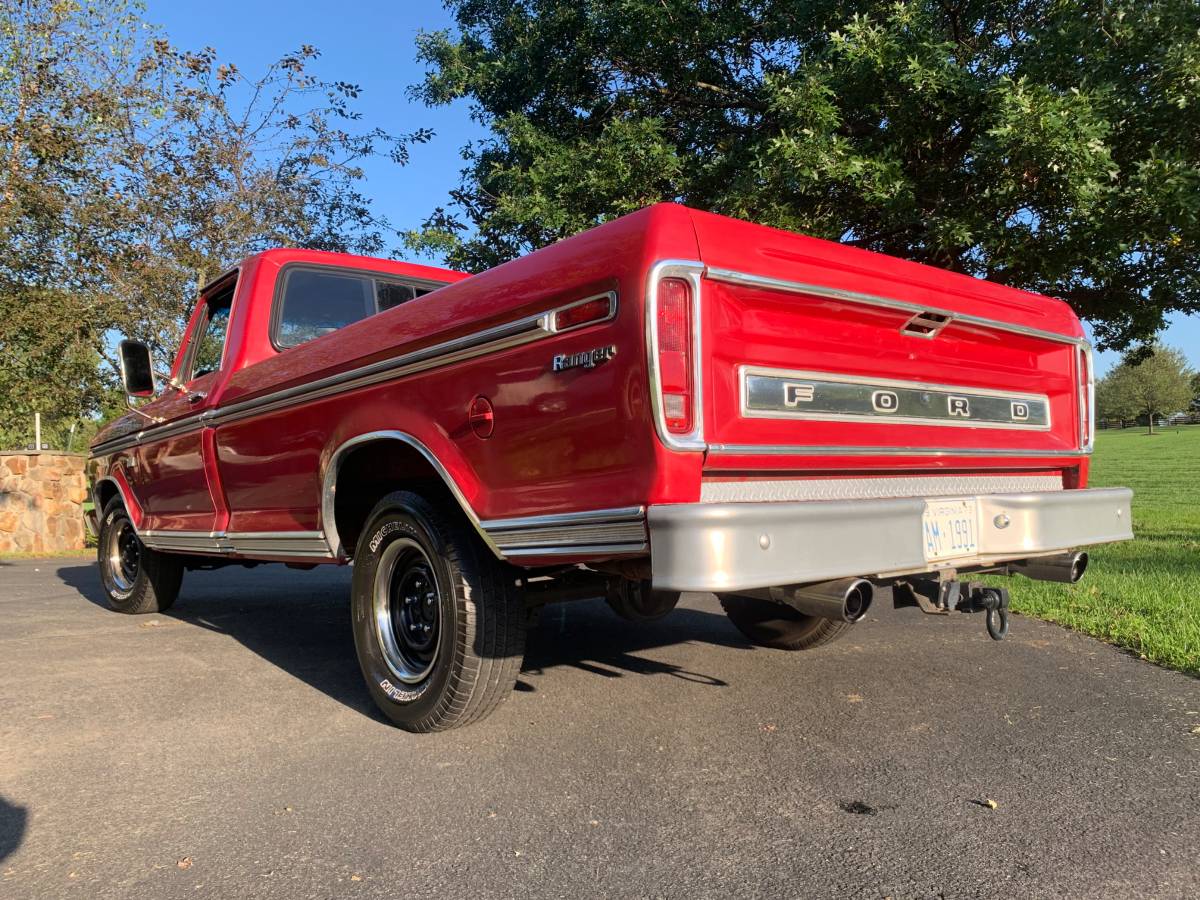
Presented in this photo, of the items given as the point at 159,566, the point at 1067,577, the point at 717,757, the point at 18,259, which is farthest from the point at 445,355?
the point at 18,259

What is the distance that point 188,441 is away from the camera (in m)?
4.88

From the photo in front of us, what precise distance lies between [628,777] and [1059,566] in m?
1.93

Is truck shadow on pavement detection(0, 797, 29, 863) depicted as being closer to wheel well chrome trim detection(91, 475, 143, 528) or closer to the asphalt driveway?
the asphalt driveway

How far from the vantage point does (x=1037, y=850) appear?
231cm

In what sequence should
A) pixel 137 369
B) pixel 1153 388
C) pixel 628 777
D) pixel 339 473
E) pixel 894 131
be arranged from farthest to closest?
pixel 1153 388, pixel 894 131, pixel 137 369, pixel 339 473, pixel 628 777

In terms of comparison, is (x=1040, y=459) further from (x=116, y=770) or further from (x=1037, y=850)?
(x=116, y=770)

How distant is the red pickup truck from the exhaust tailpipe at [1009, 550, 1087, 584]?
1cm

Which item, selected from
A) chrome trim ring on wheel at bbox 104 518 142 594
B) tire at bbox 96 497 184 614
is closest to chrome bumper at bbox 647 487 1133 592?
tire at bbox 96 497 184 614

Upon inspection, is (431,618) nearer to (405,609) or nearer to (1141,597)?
(405,609)

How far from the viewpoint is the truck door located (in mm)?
4777

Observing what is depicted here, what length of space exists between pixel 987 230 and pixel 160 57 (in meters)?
11.6

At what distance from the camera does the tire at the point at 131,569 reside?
6.05 meters

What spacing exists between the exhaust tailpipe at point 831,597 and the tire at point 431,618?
104 centimetres

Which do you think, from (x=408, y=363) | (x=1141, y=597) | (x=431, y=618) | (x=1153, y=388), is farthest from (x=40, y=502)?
(x=1153, y=388)
